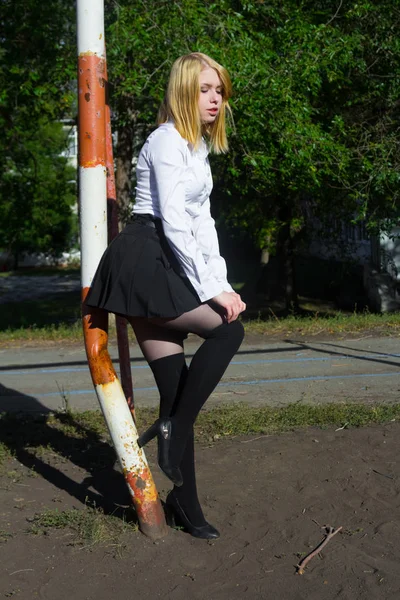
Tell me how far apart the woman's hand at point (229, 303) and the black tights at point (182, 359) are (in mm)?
64

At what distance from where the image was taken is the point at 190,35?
10945 mm

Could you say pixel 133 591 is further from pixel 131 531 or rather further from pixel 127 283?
pixel 127 283

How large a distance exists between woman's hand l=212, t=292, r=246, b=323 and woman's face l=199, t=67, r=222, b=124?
2.50 ft

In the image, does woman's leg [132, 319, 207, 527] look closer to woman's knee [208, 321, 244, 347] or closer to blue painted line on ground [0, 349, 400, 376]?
woman's knee [208, 321, 244, 347]

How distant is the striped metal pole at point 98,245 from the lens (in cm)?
358

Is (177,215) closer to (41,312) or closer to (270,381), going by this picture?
(270,381)

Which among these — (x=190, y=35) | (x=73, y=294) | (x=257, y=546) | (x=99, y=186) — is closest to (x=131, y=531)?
(x=257, y=546)

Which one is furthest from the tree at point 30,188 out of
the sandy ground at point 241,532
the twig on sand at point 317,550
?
the twig on sand at point 317,550

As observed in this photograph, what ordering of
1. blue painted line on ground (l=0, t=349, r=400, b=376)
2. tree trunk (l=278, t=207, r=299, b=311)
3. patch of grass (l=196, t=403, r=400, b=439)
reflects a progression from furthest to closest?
tree trunk (l=278, t=207, r=299, b=311), blue painted line on ground (l=0, t=349, r=400, b=376), patch of grass (l=196, t=403, r=400, b=439)

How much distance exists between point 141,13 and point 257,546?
9229 millimetres

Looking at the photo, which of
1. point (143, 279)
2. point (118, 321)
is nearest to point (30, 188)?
point (118, 321)

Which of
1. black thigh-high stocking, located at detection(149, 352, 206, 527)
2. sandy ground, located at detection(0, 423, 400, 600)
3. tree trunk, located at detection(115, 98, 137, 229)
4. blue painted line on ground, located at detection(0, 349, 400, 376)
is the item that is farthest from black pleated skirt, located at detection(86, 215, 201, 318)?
tree trunk, located at detection(115, 98, 137, 229)

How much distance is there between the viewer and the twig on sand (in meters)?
3.36

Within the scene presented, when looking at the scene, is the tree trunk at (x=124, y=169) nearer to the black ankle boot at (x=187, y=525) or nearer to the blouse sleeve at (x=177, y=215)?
the black ankle boot at (x=187, y=525)
